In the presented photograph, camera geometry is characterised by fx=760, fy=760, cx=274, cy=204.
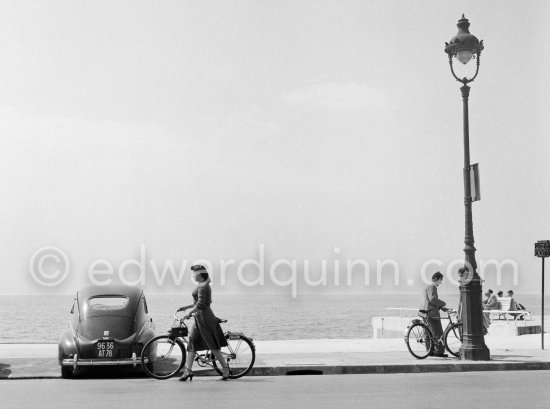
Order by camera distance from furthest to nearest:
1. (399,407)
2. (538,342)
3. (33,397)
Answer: (538,342) < (33,397) < (399,407)

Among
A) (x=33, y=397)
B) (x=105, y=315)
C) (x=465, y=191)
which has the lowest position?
(x=33, y=397)

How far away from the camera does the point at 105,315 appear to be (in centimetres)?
1346

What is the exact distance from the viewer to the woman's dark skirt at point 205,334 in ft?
41.3

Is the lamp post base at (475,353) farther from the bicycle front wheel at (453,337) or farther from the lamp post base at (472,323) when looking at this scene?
the bicycle front wheel at (453,337)

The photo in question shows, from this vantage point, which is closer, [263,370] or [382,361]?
[263,370]

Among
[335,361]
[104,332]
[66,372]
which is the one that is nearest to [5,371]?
[66,372]

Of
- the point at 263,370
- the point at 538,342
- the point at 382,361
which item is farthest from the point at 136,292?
the point at 538,342

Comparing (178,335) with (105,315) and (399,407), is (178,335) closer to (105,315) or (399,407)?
(105,315)

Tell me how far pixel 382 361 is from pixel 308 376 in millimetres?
1951

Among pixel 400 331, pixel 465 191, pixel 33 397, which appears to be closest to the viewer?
pixel 33 397

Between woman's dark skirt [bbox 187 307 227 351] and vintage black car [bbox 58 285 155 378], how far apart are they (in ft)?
3.34

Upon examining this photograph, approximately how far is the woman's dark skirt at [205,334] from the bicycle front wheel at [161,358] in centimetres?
34

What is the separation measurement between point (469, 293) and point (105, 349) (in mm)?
7333

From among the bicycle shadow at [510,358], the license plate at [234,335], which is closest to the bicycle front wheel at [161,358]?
the license plate at [234,335]
